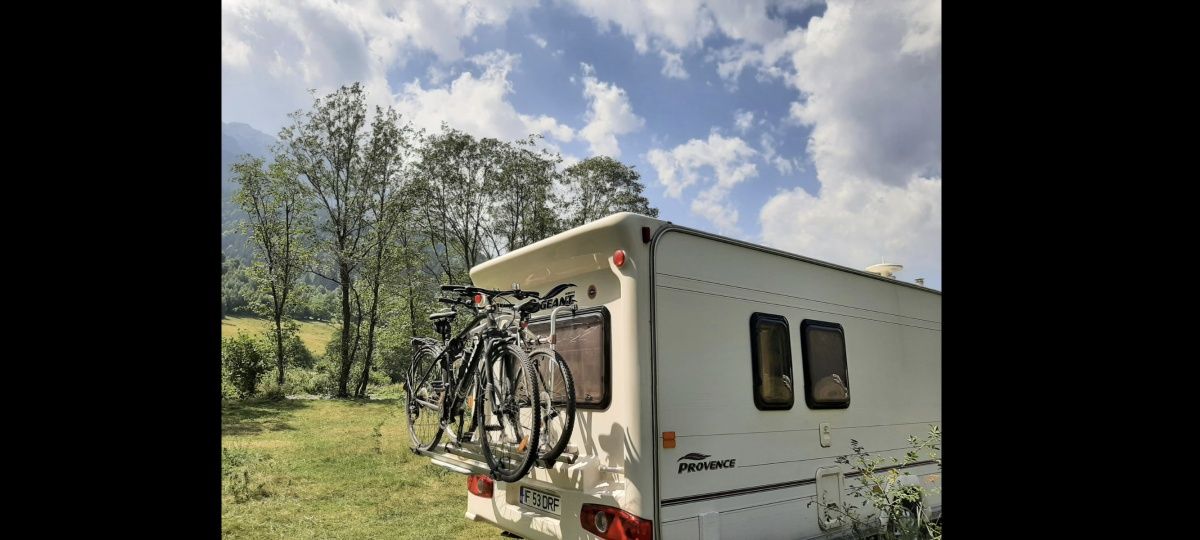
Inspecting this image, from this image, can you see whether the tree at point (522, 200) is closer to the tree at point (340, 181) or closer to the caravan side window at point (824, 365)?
the tree at point (340, 181)

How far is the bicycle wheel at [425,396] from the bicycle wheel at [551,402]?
2.86 feet

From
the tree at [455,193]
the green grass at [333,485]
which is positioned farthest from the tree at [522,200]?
the green grass at [333,485]

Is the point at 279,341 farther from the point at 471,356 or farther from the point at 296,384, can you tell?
the point at 471,356

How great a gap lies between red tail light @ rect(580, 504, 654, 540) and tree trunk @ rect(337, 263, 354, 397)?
16422 millimetres

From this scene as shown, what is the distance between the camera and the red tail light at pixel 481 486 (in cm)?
458

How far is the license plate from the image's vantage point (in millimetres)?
3947

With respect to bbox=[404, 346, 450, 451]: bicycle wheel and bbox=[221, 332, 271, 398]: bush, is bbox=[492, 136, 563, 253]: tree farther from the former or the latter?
bbox=[404, 346, 450, 451]: bicycle wheel

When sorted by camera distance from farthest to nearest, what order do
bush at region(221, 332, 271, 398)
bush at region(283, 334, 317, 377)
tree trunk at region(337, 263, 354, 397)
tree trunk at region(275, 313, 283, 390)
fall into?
bush at region(283, 334, 317, 377) → tree trunk at region(337, 263, 354, 397) → tree trunk at region(275, 313, 283, 390) → bush at region(221, 332, 271, 398)

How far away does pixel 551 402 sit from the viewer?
3.77 metres

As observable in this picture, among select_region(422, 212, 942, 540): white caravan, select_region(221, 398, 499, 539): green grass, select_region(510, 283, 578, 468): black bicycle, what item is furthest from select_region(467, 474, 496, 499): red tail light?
select_region(221, 398, 499, 539): green grass

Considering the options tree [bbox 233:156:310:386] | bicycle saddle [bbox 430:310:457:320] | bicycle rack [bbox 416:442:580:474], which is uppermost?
tree [bbox 233:156:310:386]

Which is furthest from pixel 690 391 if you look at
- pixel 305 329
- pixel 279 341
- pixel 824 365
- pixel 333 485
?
pixel 305 329
